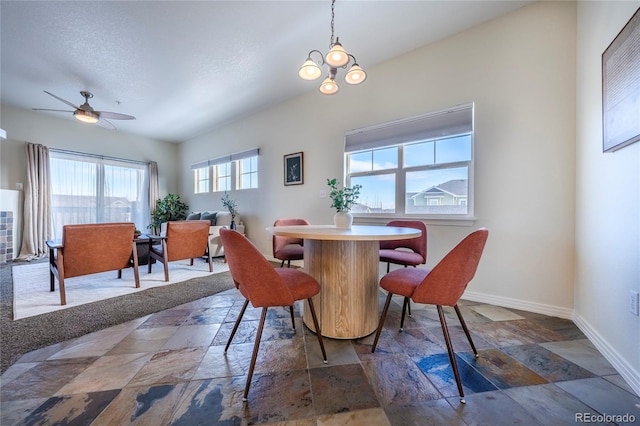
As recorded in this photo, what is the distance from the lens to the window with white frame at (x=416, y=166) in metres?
2.43

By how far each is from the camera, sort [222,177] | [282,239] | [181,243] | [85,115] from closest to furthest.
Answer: [282,239]
[181,243]
[85,115]
[222,177]

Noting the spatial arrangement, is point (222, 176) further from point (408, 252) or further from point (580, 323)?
point (580, 323)

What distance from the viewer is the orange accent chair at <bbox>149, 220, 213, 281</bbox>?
294cm

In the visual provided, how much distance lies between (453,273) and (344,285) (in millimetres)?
680

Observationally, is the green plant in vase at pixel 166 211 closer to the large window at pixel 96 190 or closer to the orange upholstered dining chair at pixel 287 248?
the large window at pixel 96 190

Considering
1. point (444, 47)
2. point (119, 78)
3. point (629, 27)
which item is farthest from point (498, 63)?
point (119, 78)

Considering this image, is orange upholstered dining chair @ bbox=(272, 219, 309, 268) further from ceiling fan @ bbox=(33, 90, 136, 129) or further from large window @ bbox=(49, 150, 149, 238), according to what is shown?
large window @ bbox=(49, 150, 149, 238)

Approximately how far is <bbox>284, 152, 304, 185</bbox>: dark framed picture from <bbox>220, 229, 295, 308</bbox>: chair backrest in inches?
102

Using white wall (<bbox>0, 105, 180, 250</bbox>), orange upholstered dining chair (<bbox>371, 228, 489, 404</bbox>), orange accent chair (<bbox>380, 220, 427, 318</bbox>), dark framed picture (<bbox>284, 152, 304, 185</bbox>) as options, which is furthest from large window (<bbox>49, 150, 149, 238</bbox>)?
orange upholstered dining chair (<bbox>371, 228, 489, 404</bbox>)

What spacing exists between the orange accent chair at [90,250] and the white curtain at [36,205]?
2801 mm

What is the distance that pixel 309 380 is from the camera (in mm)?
1229

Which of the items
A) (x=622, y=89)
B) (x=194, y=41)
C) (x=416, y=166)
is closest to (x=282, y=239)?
(x=416, y=166)

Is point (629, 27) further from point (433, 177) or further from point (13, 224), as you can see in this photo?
point (13, 224)

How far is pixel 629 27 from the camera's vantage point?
1.26m
